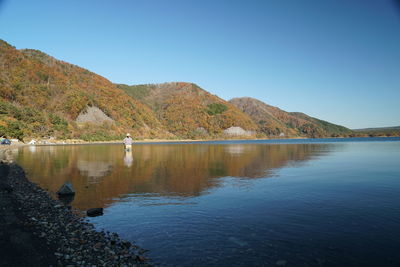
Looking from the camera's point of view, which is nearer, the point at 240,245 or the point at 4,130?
the point at 240,245

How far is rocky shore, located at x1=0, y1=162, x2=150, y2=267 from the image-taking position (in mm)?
7973

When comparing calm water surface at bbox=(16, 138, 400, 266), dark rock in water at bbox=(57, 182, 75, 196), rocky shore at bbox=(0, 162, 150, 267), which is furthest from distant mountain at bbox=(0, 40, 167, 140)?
rocky shore at bbox=(0, 162, 150, 267)

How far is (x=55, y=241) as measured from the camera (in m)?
9.41

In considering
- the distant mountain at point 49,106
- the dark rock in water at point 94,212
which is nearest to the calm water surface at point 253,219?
the dark rock in water at point 94,212

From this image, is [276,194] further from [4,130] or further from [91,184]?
[4,130]

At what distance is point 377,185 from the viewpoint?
21.3 meters

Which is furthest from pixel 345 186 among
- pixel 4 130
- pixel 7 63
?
pixel 7 63

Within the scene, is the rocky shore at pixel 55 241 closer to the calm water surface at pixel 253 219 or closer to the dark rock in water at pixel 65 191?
the calm water surface at pixel 253 219

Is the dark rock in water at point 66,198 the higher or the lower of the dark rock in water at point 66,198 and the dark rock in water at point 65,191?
the lower

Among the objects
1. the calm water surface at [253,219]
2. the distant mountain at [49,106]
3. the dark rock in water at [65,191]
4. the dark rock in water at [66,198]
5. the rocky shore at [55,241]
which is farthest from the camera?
the distant mountain at [49,106]

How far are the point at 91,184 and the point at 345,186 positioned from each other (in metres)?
20.3

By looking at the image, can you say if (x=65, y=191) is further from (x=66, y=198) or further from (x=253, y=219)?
(x=253, y=219)

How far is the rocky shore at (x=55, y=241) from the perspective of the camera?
7.97 metres

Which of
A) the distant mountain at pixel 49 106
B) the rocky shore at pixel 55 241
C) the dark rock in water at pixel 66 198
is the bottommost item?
the dark rock in water at pixel 66 198
